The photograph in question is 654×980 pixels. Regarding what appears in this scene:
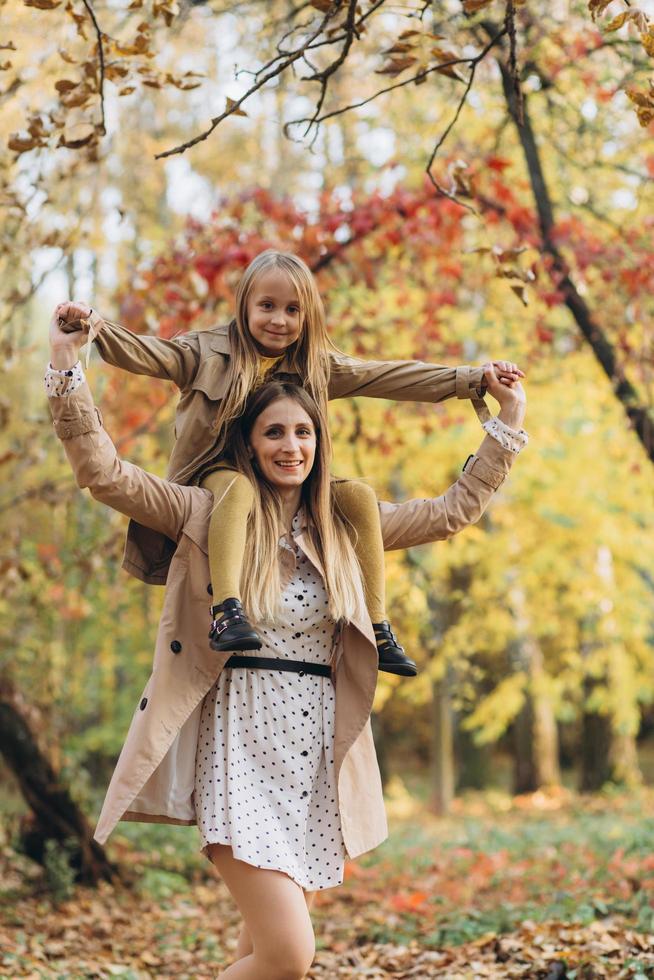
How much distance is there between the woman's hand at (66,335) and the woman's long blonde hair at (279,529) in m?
0.61

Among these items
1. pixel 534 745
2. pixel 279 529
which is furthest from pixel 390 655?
pixel 534 745

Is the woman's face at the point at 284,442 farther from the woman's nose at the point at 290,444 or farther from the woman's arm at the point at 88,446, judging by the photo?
the woman's arm at the point at 88,446

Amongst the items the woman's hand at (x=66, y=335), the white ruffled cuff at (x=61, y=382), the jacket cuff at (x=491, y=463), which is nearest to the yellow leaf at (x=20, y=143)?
the woman's hand at (x=66, y=335)

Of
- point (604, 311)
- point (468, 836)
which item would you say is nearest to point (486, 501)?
point (604, 311)

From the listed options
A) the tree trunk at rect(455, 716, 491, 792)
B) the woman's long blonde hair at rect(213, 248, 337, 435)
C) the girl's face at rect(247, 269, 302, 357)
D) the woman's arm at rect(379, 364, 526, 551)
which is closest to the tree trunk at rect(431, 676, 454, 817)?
the tree trunk at rect(455, 716, 491, 792)

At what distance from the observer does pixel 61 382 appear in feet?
9.39

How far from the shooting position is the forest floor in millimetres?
4625

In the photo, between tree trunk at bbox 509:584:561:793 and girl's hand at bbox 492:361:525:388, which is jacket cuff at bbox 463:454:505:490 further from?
tree trunk at bbox 509:584:561:793

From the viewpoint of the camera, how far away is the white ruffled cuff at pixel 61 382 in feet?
9.37

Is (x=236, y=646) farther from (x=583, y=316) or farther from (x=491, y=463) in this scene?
(x=583, y=316)

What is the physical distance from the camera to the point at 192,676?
3062mm

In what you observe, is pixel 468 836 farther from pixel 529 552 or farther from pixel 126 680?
pixel 126 680

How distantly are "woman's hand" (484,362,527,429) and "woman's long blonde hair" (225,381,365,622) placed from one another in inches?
21.6

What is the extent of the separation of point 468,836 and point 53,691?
4.17 meters
